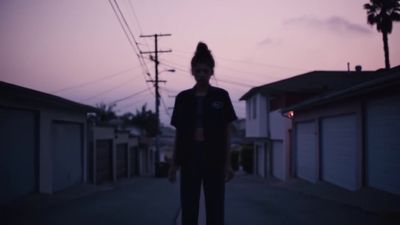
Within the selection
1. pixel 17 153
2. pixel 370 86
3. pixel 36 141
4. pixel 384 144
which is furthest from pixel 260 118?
pixel 17 153

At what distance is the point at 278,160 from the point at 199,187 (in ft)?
88.7

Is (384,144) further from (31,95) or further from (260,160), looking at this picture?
(260,160)

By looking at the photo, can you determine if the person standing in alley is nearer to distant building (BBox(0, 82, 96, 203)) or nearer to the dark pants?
the dark pants

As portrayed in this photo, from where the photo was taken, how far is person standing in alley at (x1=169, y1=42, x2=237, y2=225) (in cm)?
482

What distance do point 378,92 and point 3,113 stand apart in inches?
347

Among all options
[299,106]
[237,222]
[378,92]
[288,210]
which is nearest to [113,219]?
[237,222]

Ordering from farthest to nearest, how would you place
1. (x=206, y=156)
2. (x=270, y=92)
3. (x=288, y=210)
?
(x=270, y=92) → (x=288, y=210) → (x=206, y=156)

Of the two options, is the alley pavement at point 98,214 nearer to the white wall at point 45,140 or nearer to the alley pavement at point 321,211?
the alley pavement at point 321,211

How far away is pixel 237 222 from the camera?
8977mm

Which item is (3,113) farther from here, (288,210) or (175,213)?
(288,210)

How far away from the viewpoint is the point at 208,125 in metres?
4.83

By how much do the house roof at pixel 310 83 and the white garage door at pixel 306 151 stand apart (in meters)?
5.08

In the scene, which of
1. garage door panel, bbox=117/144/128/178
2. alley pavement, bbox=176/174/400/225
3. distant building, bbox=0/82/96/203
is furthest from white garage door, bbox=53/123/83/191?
garage door panel, bbox=117/144/128/178

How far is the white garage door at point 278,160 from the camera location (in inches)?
1184
